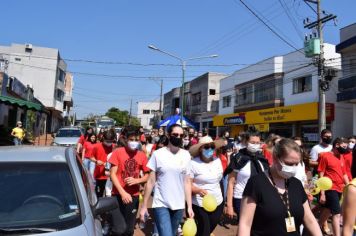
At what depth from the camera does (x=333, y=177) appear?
6.62 metres

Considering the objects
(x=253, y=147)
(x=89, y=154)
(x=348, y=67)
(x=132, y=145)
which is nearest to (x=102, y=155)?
(x=89, y=154)

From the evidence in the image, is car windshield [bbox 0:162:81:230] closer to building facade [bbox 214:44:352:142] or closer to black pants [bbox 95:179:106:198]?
black pants [bbox 95:179:106:198]

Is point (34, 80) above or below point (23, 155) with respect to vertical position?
above

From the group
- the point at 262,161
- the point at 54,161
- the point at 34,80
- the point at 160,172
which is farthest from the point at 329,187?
the point at 34,80

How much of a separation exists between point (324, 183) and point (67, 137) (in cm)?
1748

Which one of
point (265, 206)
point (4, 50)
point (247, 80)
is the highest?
point (4, 50)

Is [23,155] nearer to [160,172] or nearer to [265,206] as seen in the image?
[160,172]

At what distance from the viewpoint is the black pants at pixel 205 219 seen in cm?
521

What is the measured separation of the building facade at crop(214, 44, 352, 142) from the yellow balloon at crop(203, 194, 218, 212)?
61.6 feet

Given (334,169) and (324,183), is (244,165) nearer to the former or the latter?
(324,183)

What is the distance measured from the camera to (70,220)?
10.3ft

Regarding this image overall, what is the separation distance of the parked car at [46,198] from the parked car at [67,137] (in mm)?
A: 17392

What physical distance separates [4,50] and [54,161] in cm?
5085

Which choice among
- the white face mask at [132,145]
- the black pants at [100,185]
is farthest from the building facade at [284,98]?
the white face mask at [132,145]
